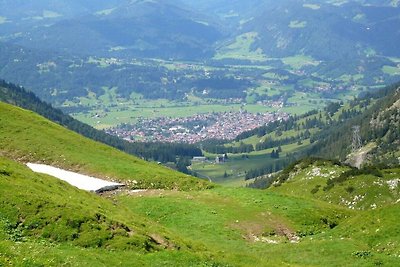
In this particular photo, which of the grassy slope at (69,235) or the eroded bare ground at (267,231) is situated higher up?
the grassy slope at (69,235)

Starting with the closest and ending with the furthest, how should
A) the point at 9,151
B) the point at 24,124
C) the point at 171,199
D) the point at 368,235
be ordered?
the point at 368,235, the point at 171,199, the point at 9,151, the point at 24,124

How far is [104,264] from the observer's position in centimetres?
3594

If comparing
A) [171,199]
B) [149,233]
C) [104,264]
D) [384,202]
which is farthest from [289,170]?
[104,264]

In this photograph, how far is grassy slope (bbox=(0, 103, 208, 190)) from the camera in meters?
76.7

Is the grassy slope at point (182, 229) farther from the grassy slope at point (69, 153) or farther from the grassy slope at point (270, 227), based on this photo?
the grassy slope at point (69, 153)

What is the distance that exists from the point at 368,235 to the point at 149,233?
2047 cm

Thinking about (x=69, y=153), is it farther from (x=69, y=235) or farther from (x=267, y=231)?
(x=69, y=235)

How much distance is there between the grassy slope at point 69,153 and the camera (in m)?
76.7

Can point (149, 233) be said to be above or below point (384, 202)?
above

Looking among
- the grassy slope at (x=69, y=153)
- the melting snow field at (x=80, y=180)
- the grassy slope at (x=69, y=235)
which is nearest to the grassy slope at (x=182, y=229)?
the grassy slope at (x=69, y=235)

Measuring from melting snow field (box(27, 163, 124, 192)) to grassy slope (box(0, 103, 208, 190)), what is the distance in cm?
255

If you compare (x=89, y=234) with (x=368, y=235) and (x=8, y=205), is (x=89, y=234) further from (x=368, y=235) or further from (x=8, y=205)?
(x=368, y=235)

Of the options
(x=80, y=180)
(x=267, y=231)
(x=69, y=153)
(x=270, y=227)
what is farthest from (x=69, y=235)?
(x=69, y=153)

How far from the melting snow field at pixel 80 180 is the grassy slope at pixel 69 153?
2.55 m
